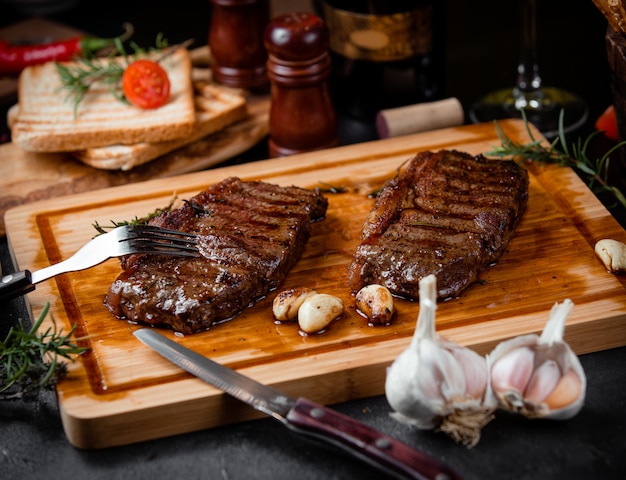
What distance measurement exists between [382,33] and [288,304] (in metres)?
1.89

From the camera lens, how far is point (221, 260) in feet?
10.9

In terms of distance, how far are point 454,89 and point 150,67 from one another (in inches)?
72.3

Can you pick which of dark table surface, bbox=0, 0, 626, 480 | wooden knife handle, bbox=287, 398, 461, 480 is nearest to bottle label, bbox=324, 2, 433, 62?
dark table surface, bbox=0, 0, 626, 480

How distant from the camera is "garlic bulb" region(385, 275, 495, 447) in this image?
2678 millimetres

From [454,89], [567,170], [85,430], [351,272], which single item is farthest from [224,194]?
[454,89]

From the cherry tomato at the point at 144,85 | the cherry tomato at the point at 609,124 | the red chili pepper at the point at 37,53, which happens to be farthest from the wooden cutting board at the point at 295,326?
the red chili pepper at the point at 37,53

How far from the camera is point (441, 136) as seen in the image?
4.30m

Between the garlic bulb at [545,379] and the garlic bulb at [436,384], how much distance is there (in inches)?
2.7

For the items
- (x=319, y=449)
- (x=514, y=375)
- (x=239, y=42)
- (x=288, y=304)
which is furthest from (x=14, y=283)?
(x=239, y=42)

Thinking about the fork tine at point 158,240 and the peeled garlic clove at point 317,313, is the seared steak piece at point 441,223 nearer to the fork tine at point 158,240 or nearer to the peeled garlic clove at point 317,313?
the peeled garlic clove at point 317,313

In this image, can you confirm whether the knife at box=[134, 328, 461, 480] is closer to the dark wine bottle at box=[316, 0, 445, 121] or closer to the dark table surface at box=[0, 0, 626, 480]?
the dark table surface at box=[0, 0, 626, 480]

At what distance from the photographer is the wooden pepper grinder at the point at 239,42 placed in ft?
15.9

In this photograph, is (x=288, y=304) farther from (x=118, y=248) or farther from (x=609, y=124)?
(x=609, y=124)

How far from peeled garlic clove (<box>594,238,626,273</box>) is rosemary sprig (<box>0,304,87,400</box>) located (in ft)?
6.39
